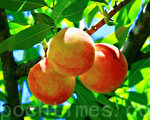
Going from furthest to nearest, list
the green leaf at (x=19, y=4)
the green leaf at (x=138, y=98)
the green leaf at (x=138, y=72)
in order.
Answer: the green leaf at (x=138, y=72), the green leaf at (x=138, y=98), the green leaf at (x=19, y=4)

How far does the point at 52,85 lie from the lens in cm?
113

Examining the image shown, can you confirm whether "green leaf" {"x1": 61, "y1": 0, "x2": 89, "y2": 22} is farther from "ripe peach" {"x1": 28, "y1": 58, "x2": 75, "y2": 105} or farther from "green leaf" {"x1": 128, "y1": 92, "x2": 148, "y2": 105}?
"green leaf" {"x1": 128, "y1": 92, "x2": 148, "y2": 105}

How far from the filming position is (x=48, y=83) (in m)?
1.13

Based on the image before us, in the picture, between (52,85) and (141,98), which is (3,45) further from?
(141,98)

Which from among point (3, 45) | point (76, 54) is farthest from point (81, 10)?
point (3, 45)

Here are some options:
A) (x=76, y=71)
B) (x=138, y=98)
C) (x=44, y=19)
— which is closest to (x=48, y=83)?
(x=76, y=71)

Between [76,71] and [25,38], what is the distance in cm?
30

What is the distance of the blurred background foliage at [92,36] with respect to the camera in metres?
1.14

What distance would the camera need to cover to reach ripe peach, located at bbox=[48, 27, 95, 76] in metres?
0.97

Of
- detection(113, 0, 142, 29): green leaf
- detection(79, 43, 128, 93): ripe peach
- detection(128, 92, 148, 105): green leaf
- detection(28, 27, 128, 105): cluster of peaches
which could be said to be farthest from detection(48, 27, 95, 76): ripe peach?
detection(128, 92, 148, 105): green leaf

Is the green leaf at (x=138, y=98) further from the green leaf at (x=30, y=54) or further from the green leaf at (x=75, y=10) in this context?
the green leaf at (x=75, y=10)

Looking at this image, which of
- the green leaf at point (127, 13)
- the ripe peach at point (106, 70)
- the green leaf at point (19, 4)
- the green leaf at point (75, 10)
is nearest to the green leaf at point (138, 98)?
the green leaf at point (127, 13)

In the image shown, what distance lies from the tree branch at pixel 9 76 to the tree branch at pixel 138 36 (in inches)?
33.4

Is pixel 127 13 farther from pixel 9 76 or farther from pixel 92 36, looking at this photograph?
pixel 9 76
